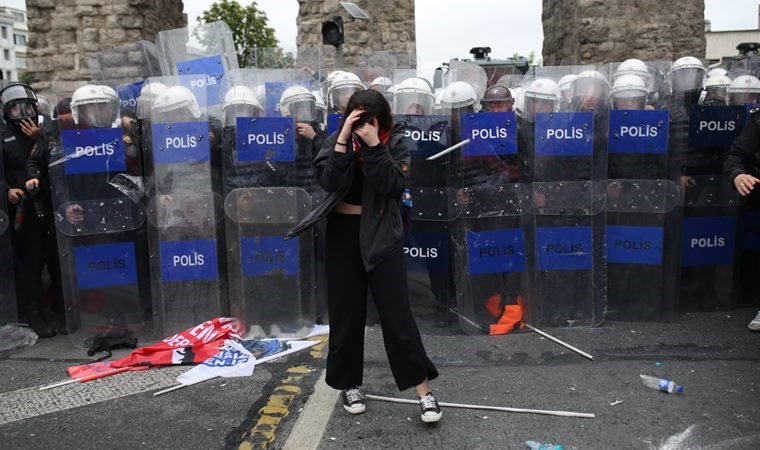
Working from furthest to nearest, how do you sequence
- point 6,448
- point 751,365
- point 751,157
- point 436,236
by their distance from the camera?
point 436,236 → point 751,157 → point 751,365 → point 6,448

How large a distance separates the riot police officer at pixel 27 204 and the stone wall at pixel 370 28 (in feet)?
25.6

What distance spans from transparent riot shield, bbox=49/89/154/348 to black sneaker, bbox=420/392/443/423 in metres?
2.53

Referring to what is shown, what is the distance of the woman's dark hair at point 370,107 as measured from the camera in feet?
10.6

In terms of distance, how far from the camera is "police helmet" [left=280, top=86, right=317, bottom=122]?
4.87 m

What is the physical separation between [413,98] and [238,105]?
4.41 feet

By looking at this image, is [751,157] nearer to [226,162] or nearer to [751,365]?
[751,365]

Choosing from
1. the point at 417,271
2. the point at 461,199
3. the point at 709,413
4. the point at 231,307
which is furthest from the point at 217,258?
the point at 709,413

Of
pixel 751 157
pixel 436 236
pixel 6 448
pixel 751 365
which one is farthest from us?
pixel 436 236

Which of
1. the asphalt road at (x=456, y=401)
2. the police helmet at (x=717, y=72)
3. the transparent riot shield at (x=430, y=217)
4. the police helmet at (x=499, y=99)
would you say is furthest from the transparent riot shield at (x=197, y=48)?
the police helmet at (x=717, y=72)

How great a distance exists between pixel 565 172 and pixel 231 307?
2683 millimetres

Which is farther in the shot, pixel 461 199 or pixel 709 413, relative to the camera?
pixel 461 199

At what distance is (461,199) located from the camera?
4.73 m

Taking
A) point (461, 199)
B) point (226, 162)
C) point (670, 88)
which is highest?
point (670, 88)

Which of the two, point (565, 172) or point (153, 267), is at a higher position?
point (565, 172)
